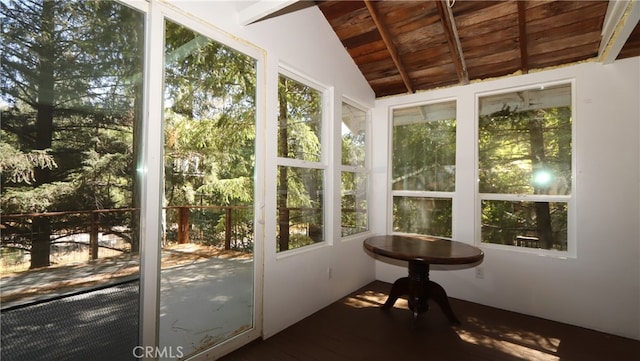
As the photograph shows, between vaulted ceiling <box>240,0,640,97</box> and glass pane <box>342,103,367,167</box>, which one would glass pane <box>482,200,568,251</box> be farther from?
glass pane <box>342,103,367,167</box>

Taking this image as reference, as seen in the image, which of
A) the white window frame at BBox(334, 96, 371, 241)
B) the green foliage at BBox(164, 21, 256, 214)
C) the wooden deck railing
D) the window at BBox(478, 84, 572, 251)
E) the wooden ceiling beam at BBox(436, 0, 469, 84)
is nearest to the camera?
the wooden deck railing

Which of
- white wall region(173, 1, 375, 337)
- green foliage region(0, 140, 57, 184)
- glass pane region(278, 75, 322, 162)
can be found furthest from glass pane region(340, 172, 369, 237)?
green foliage region(0, 140, 57, 184)

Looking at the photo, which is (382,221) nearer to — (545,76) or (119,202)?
(545,76)

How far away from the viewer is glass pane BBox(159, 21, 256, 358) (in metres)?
1.85

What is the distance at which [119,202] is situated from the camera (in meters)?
1.71

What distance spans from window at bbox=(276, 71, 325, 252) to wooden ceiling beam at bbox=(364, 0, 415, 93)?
2.73 feet

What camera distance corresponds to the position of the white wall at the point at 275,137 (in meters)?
2.33

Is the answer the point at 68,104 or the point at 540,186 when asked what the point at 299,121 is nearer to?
the point at 68,104

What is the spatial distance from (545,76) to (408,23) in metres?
1.50

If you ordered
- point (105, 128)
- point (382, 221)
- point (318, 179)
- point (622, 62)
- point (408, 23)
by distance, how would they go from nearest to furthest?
point (105, 128) < point (622, 62) < point (408, 23) < point (318, 179) < point (382, 221)

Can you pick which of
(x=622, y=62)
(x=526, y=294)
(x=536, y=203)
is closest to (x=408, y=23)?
(x=622, y=62)

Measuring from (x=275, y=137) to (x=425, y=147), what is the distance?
2091 millimetres

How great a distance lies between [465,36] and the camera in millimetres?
2842

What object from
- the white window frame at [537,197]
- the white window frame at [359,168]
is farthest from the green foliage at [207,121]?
the white window frame at [537,197]
